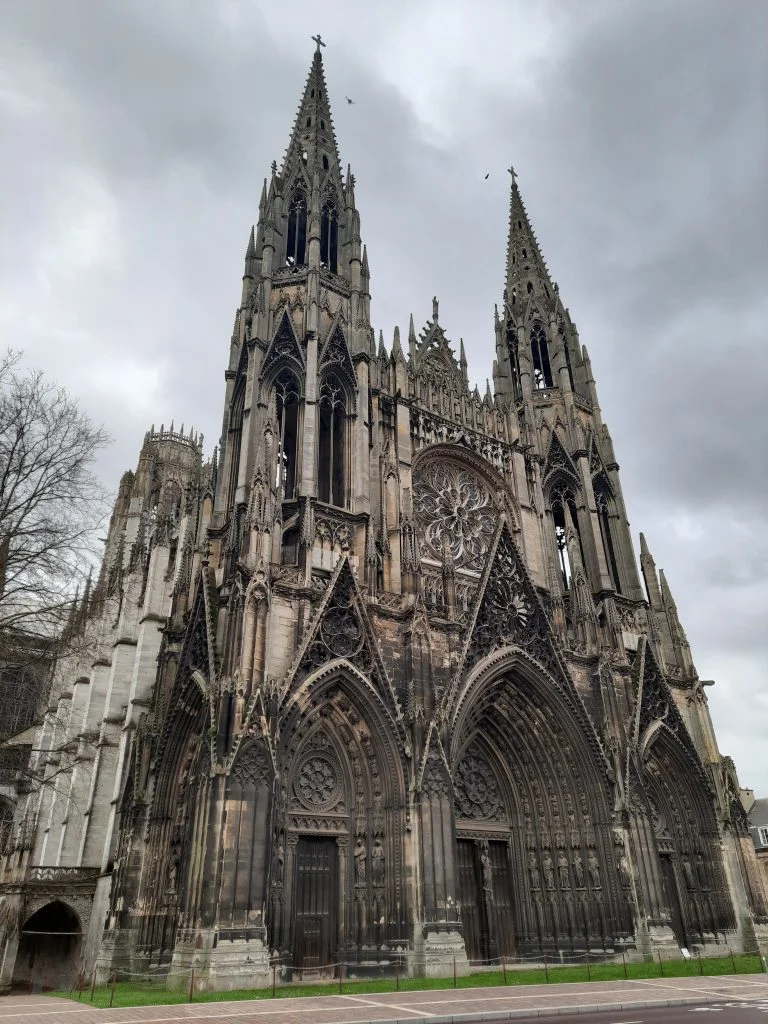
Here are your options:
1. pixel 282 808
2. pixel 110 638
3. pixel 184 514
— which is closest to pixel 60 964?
pixel 110 638

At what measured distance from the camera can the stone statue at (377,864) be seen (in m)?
18.4

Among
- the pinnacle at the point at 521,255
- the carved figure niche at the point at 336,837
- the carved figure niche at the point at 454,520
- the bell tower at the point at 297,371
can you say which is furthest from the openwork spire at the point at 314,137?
the carved figure niche at the point at 336,837

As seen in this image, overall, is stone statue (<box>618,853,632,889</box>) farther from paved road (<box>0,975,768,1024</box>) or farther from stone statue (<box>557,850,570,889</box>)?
paved road (<box>0,975,768,1024</box>)

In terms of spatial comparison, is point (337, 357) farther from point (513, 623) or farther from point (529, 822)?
point (529, 822)

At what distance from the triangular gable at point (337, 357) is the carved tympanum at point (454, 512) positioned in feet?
14.1

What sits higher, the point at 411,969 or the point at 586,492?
the point at 586,492

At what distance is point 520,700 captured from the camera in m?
23.5

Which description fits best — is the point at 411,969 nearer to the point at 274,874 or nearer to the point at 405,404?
the point at 274,874

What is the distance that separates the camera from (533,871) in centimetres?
2217

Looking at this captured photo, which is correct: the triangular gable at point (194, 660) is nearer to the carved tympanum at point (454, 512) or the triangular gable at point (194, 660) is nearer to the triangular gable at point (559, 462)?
the carved tympanum at point (454, 512)

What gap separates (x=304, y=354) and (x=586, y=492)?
13044mm

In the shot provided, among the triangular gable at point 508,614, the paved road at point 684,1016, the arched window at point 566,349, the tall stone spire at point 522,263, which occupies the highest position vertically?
the tall stone spire at point 522,263

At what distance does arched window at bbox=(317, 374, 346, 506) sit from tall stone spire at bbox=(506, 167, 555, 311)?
1536 cm

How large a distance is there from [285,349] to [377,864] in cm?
1655
